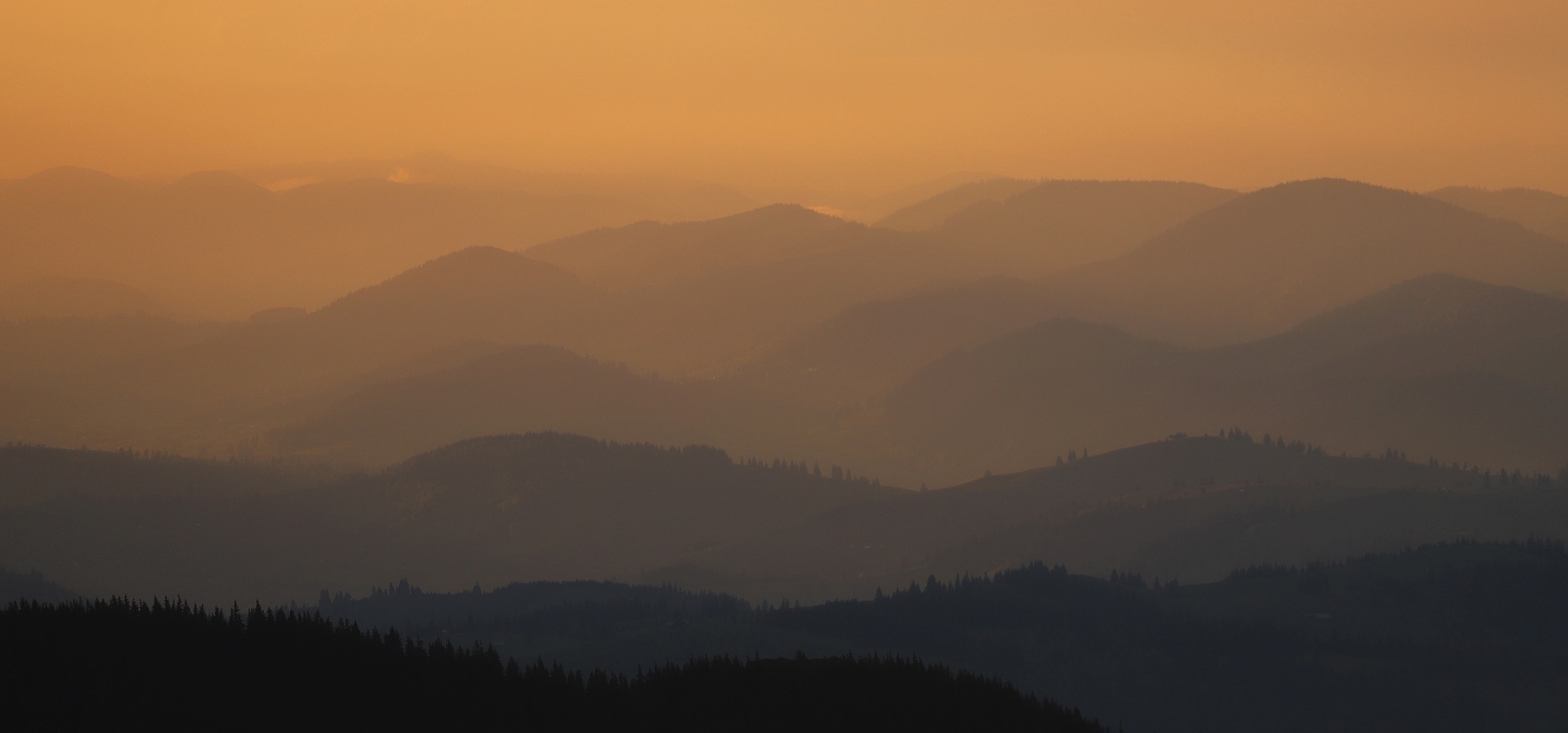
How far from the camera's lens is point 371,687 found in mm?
131625

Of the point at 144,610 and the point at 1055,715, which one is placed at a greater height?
the point at 144,610

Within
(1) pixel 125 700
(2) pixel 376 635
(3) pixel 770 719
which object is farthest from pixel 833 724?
(1) pixel 125 700

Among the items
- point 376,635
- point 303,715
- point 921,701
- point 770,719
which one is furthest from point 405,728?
point 921,701

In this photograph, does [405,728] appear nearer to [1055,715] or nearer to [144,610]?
[144,610]

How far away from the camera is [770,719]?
509 ft

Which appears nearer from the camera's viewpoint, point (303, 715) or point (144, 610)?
point (303, 715)

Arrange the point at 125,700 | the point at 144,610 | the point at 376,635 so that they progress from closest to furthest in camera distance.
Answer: the point at 125,700 < the point at 144,610 < the point at 376,635

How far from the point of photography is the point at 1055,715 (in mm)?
172625

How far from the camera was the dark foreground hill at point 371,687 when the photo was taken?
366 ft

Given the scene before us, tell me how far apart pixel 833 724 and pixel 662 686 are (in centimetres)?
1832

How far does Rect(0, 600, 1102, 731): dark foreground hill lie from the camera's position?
4395 inches

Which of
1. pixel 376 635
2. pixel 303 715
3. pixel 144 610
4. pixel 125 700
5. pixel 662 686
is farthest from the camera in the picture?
pixel 662 686

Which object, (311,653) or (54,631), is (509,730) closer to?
(311,653)

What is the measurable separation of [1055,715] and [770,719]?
33.0 m
